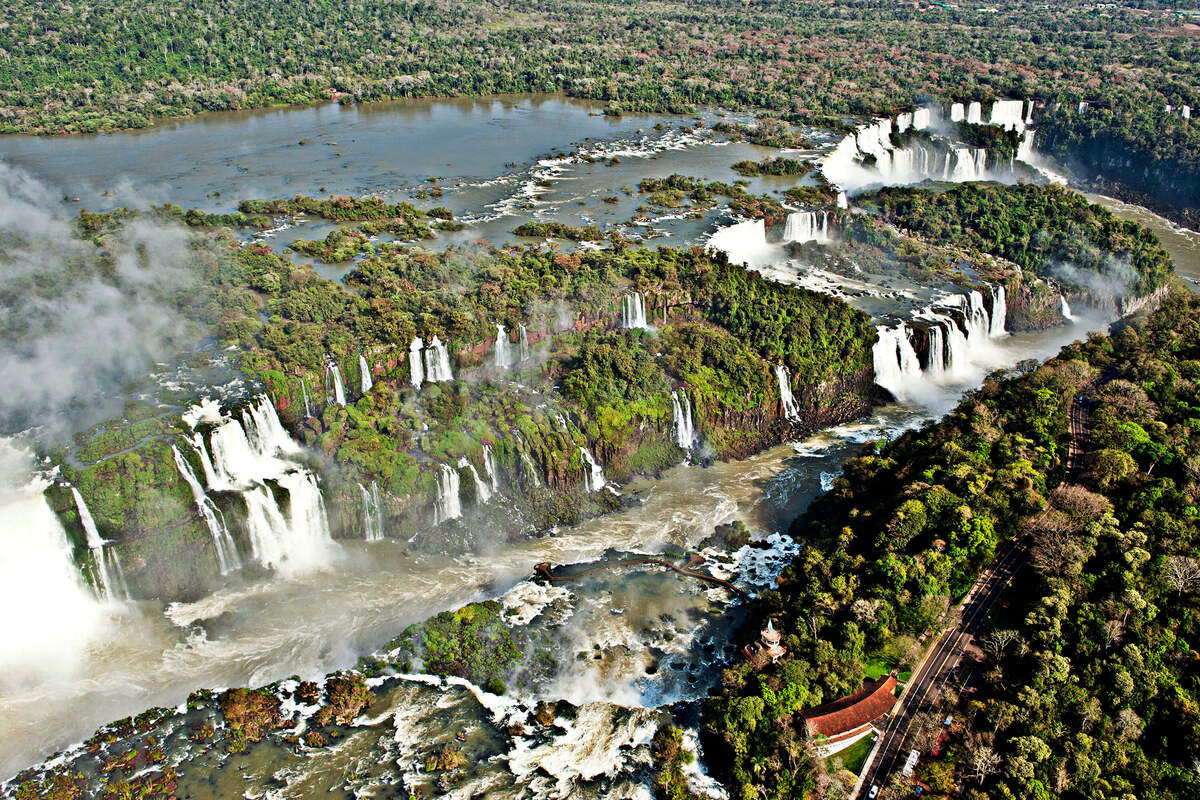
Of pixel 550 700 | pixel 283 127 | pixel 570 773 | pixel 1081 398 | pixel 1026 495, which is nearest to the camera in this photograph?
pixel 570 773

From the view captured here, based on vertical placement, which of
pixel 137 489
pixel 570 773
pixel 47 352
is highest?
pixel 47 352

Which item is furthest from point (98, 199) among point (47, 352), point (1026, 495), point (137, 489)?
point (1026, 495)

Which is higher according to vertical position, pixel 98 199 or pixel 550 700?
pixel 98 199

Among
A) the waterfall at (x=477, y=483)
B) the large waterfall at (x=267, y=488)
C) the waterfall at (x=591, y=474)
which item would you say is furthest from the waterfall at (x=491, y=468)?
the large waterfall at (x=267, y=488)

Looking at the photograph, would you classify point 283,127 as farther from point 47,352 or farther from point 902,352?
point 902,352

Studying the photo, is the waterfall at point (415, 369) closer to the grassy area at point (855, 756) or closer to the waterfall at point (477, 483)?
the waterfall at point (477, 483)

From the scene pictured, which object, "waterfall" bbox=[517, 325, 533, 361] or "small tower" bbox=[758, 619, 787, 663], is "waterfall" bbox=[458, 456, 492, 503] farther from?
"small tower" bbox=[758, 619, 787, 663]
